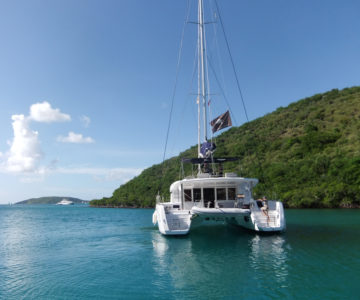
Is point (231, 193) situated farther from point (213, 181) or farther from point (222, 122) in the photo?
point (222, 122)

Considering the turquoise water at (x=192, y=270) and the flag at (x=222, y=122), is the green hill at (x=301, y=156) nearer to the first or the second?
the flag at (x=222, y=122)

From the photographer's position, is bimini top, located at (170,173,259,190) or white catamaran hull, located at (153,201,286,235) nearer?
white catamaran hull, located at (153,201,286,235)

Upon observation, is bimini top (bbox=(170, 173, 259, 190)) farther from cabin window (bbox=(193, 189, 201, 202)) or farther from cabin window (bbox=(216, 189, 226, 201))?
cabin window (bbox=(193, 189, 201, 202))

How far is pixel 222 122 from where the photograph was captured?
56.8ft

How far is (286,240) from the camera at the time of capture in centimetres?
1355

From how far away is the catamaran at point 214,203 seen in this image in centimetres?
1409

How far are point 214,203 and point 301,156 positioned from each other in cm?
5206

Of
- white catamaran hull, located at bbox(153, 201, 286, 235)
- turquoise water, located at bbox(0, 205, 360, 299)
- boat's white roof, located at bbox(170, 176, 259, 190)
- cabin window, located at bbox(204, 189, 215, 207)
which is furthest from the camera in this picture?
cabin window, located at bbox(204, 189, 215, 207)

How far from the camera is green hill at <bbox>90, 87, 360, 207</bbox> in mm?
46188

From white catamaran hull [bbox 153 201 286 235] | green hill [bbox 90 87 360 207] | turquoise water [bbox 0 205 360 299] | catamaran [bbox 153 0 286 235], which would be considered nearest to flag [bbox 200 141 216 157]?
catamaran [bbox 153 0 286 235]

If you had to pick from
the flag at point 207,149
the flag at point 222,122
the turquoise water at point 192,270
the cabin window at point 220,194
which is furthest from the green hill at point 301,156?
the turquoise water at point 192,270

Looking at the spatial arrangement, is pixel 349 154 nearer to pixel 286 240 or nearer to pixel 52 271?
pixel 286 240

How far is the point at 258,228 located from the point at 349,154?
152 ft

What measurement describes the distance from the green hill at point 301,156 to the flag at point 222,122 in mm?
14784
